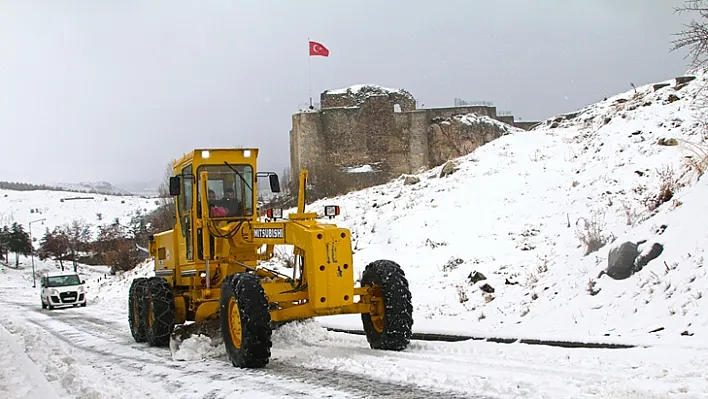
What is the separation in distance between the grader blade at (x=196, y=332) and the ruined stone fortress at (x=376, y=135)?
3901 centimetres

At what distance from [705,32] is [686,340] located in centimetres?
604

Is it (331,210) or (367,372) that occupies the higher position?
(331,210)

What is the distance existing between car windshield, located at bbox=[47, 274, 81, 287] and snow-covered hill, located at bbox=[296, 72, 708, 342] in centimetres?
1135

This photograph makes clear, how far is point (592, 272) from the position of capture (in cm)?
1134

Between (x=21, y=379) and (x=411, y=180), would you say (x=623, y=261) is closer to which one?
(x=21, y=379)

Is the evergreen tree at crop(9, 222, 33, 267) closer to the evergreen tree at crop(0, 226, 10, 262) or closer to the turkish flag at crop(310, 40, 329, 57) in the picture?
the evergreen tree at crop(0, 226, 10, 262)

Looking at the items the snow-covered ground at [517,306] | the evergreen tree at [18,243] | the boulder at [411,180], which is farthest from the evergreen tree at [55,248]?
the snow-covered ground at [517,306]

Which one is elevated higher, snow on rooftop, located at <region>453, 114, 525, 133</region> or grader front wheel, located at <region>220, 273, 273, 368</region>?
snow on rooftop, located at <region>453, 114, 525, 133</region>

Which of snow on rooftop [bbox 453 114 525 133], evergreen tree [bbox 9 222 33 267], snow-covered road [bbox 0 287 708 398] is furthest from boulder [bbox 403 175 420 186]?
evergreen tree [bbox 9 222 33 267]

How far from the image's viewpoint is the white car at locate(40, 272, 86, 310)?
28.0 m

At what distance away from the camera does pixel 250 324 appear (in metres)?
8.70

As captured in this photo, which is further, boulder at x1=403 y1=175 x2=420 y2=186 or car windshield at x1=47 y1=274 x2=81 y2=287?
boulder at x1=403 y1=175 x2=420 y2=186

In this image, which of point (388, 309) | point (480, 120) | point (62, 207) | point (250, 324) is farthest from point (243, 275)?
point (62, 207)

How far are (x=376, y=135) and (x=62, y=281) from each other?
93.9 ft
